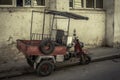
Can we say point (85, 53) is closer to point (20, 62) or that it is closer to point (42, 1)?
point (20, 62)

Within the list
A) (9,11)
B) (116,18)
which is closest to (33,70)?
(9,11)

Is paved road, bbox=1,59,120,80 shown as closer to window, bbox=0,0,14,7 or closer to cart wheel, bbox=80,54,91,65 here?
cart wheel, bbox=80,54,91,65

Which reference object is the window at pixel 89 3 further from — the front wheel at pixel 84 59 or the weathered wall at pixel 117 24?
the front wheel at pixel 84 59

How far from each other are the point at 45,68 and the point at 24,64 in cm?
192

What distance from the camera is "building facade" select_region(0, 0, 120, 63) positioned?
444 inches

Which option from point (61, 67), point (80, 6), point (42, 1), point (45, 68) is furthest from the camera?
point (80, 6)

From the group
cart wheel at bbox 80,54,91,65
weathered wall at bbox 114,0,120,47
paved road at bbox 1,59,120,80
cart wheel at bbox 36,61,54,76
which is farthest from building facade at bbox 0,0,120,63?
cart wheel at bbox 36,61,54,76

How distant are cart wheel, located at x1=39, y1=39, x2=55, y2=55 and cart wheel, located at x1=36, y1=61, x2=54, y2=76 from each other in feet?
1.23

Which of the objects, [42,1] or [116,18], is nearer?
[42,1]

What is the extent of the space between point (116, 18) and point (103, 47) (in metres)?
1.84

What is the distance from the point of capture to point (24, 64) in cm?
1052

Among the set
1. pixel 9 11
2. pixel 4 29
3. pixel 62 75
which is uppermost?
pixel 9 11

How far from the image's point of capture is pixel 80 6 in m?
13.9

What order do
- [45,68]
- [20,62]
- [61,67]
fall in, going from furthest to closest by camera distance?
[20,62], [61,67], [45,68]
